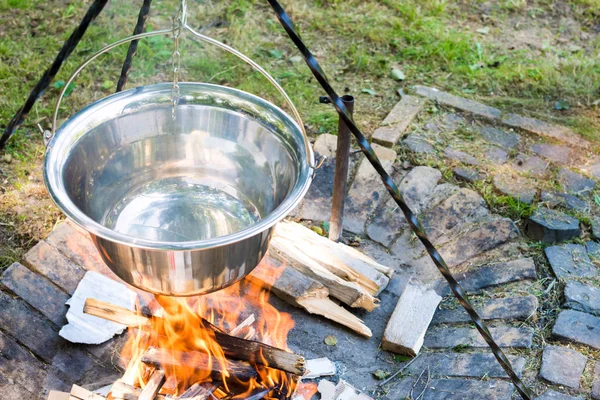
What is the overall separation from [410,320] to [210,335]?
0.75 m

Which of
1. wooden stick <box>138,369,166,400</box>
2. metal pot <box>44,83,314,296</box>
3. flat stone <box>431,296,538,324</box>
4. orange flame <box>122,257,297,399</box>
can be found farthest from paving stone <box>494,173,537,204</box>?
wooden stick <box>138,369,166,400</box>

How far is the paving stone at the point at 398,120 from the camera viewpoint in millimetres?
3395

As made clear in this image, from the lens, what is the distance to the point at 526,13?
4707 millimetres

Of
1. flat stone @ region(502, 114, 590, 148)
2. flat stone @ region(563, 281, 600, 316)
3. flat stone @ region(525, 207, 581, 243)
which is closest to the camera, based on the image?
flat stone @ region(563, 281, 600, 316)

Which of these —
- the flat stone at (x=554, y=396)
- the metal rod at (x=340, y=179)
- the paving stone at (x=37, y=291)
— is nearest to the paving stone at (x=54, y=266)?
the paving stone at (x=37, y=291)

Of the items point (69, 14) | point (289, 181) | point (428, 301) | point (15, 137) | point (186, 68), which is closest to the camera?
point (289, 181)

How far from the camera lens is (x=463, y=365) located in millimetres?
2328

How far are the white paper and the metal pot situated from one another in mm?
523

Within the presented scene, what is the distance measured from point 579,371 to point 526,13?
3.15 meters

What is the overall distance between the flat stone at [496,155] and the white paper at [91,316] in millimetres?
1877

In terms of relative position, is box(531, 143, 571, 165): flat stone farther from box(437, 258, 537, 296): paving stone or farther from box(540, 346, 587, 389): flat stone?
box(540, 346, 587, 389): flat stone

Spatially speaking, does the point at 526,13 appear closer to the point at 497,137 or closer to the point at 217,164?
the point at 497,137

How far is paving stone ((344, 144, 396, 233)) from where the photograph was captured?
117 inches

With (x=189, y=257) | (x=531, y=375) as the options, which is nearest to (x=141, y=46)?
(x=189, y=257)
